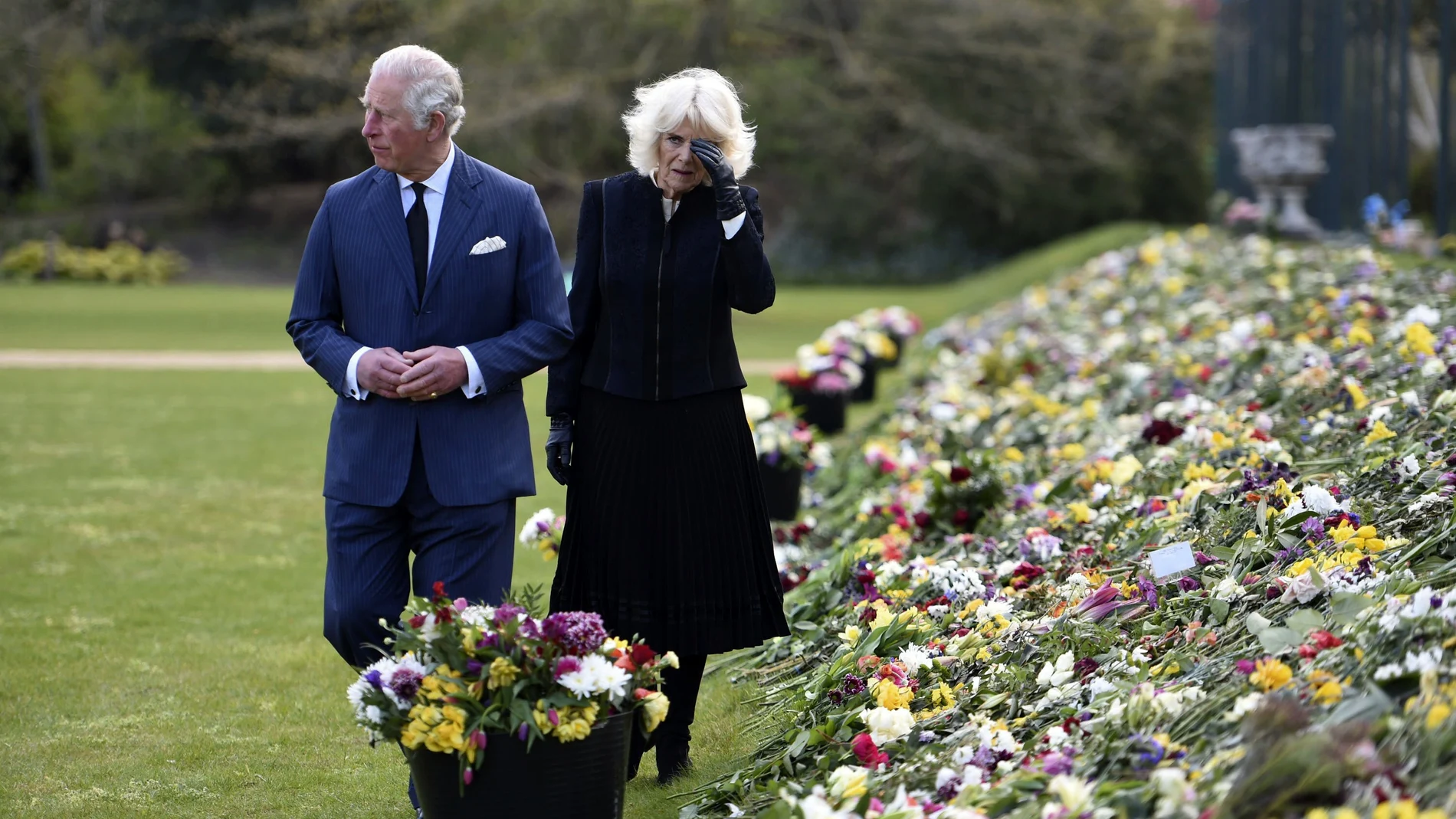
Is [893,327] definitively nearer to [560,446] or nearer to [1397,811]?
[560,446]

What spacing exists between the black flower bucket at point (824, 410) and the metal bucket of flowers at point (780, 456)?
113 inches

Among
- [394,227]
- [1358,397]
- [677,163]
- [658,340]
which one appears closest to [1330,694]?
[658,340]

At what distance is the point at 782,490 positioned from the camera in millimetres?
7738

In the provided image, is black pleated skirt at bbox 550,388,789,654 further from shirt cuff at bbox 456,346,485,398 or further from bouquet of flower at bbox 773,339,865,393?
bouquet of flower at bbox 773,339,865,393

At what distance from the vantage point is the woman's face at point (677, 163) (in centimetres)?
395

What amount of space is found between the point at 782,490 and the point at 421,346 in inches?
161

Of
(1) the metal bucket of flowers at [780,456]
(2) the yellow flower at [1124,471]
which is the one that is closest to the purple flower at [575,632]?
(2) the yellow flower at [1124,471]

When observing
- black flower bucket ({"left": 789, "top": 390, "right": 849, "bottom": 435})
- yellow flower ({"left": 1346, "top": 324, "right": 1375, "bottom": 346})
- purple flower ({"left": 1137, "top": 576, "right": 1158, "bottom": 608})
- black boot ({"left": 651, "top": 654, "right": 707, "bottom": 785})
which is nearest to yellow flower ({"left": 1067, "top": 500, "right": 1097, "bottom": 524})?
purple flower ({"left": 1137, "top": 576, "right": 1158, "bottom": 608})

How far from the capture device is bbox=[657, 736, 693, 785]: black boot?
423cm

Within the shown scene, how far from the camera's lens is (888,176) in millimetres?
37031

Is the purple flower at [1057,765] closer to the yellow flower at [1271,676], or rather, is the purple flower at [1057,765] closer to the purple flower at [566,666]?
the yellow flower at [1271,676]

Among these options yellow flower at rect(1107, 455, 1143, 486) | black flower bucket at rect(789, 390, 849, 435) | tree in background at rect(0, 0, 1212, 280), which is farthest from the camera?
tree in background at rect(0, 0, 1212, 280)

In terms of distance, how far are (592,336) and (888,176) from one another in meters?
33.6

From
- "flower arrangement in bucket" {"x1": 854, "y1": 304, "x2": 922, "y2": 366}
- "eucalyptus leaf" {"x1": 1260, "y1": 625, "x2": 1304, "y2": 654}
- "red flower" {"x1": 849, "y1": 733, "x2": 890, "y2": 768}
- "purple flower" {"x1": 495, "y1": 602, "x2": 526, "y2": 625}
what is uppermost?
"purple flower" {"x1": 495, "y1": 602, "x2": 526, "y2": 625}
